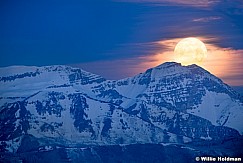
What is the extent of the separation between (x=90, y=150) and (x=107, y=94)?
36.6 m

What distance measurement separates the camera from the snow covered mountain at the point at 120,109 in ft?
289

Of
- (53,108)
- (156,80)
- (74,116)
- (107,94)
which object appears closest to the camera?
(53,108)

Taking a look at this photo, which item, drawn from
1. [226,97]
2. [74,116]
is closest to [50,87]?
[74,116]

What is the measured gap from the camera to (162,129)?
334 ft

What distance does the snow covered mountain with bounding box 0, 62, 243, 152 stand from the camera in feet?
289

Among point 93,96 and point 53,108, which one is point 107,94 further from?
Answer: point 53,108

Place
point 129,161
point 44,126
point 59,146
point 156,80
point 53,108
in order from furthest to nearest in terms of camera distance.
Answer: point 156,80, point 53,108, point 44,126, point 59,146, point 129,161

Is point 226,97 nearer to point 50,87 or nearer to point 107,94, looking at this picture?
point 107,94

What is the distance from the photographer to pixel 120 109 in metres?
109

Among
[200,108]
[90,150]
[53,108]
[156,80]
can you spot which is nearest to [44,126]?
[53,108]

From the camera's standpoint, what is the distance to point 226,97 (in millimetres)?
111062

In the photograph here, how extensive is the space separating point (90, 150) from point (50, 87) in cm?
3279

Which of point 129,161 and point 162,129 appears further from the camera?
point 162,129

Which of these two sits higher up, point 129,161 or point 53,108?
point 53,108
